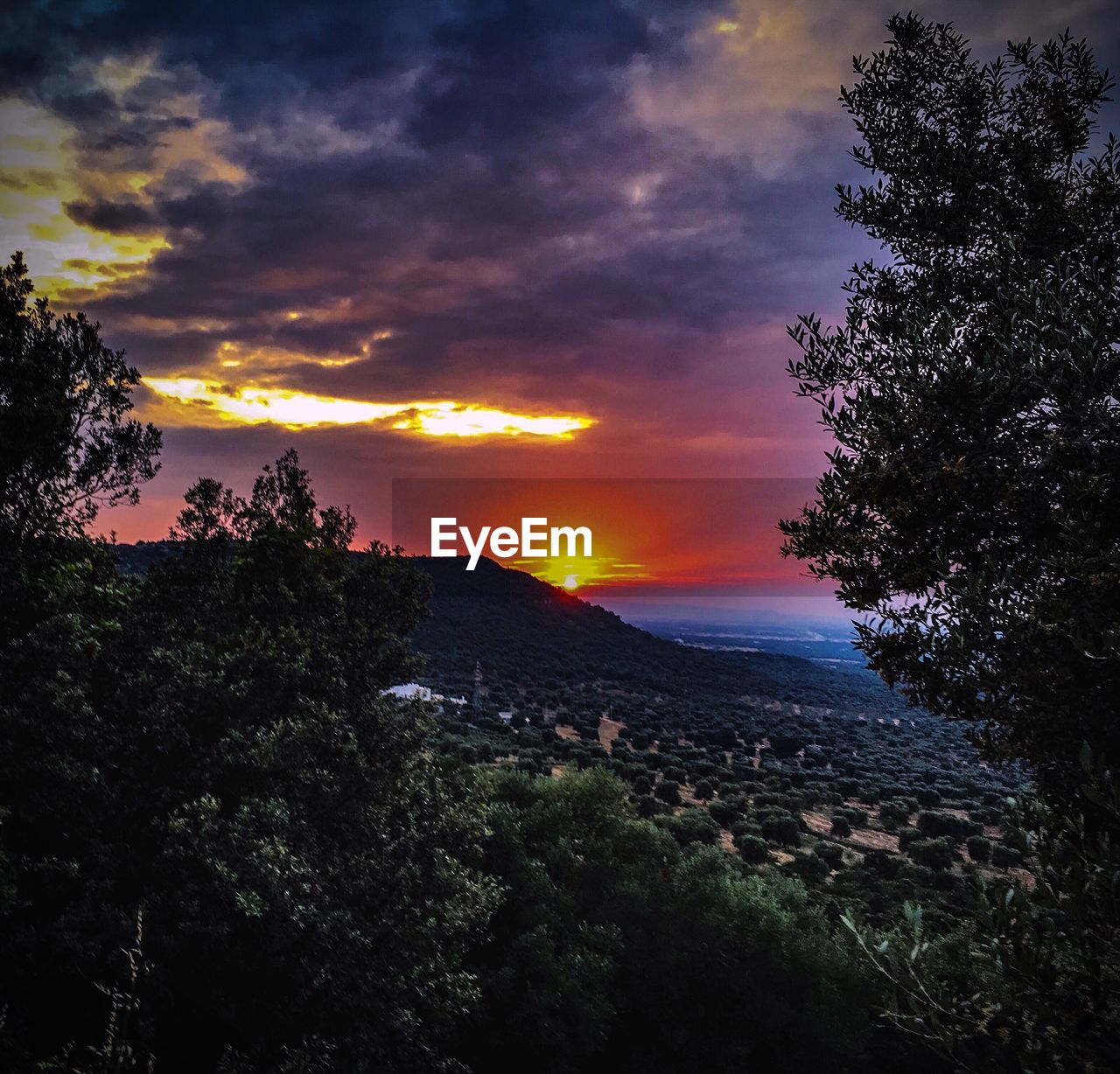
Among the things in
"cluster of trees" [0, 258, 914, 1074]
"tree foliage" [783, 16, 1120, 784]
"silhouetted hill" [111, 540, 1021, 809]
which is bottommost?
"silhouetted hill" [111, 540, 1021, 809]

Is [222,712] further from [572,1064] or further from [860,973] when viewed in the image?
[860,973]

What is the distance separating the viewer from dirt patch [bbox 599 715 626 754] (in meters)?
56.7

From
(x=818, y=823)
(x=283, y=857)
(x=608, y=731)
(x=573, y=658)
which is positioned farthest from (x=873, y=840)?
(x=573, y=658)

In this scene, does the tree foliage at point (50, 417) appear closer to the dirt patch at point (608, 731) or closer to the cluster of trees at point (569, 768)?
the cluster of trees at point (569, 768)

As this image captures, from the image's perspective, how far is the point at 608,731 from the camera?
6406cm

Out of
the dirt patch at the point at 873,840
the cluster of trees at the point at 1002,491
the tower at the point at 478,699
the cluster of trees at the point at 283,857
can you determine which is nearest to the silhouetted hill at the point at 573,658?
the tower at the point at 478,699

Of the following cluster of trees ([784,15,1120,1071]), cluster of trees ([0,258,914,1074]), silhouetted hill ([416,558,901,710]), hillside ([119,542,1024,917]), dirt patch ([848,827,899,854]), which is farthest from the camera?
silhouetted hill ([416,558,901,710])

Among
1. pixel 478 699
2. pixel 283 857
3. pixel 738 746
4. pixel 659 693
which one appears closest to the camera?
pixel 283 857

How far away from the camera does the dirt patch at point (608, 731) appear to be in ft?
186

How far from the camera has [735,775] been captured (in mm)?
50625

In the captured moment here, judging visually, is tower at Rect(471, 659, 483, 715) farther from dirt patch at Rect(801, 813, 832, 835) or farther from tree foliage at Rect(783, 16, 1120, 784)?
tree foliage at Rect(783, 16, 1120, 784)

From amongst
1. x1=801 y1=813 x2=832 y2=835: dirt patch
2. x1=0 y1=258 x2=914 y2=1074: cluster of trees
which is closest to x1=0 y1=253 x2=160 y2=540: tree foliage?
x1=0 y1=258 x2=914 y2=1074: cluster of trees

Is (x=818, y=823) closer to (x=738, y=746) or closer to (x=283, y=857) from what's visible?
(x=738, y=746)

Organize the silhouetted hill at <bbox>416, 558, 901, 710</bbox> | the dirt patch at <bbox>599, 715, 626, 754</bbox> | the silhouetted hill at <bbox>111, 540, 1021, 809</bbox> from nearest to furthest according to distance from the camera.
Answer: the dirt patch at <bbox>599, 715, 626, 754</bbox>, the silhouetted hill at <bbox>111, 540, 1021, 809</bbox>, the silhouetted hill at <bbox>416, 558, 901, 710</bbox>
